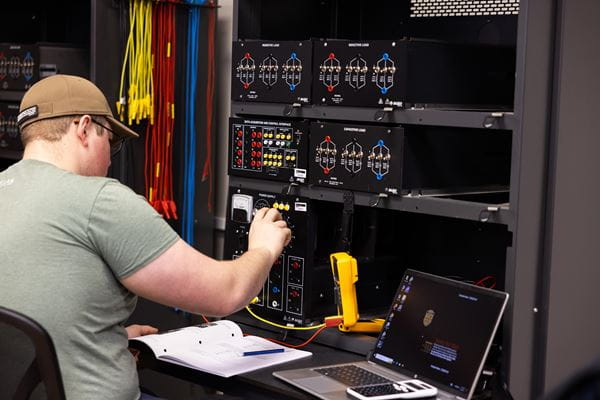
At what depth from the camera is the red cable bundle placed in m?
3.23

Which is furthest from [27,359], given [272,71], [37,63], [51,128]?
[37,63]

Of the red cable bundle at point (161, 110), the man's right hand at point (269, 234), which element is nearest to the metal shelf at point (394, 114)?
the man's right hand at point (269, 234)

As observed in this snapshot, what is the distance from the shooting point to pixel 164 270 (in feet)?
6.20

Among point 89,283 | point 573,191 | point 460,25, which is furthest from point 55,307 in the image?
point 460,25

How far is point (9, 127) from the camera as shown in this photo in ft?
12.0

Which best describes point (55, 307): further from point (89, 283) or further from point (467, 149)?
point (467, 149)

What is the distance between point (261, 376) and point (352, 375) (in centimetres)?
22

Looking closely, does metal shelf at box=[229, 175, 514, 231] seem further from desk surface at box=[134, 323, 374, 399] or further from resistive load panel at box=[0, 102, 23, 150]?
resistive load panel at box=[0, 102, 23, 150]

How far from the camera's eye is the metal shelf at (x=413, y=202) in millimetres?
2064

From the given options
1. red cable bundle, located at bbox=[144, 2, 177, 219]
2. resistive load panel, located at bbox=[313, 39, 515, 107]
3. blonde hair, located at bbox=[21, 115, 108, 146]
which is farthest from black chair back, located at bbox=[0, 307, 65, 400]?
red cable bundle, located at bbox=[144, 2, 177, 219]

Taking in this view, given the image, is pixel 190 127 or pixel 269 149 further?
pixel 190 127

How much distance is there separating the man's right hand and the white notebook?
0.28 m

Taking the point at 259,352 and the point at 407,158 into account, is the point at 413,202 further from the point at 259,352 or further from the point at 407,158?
the point at 259,352

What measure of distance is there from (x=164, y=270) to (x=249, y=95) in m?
0.92
